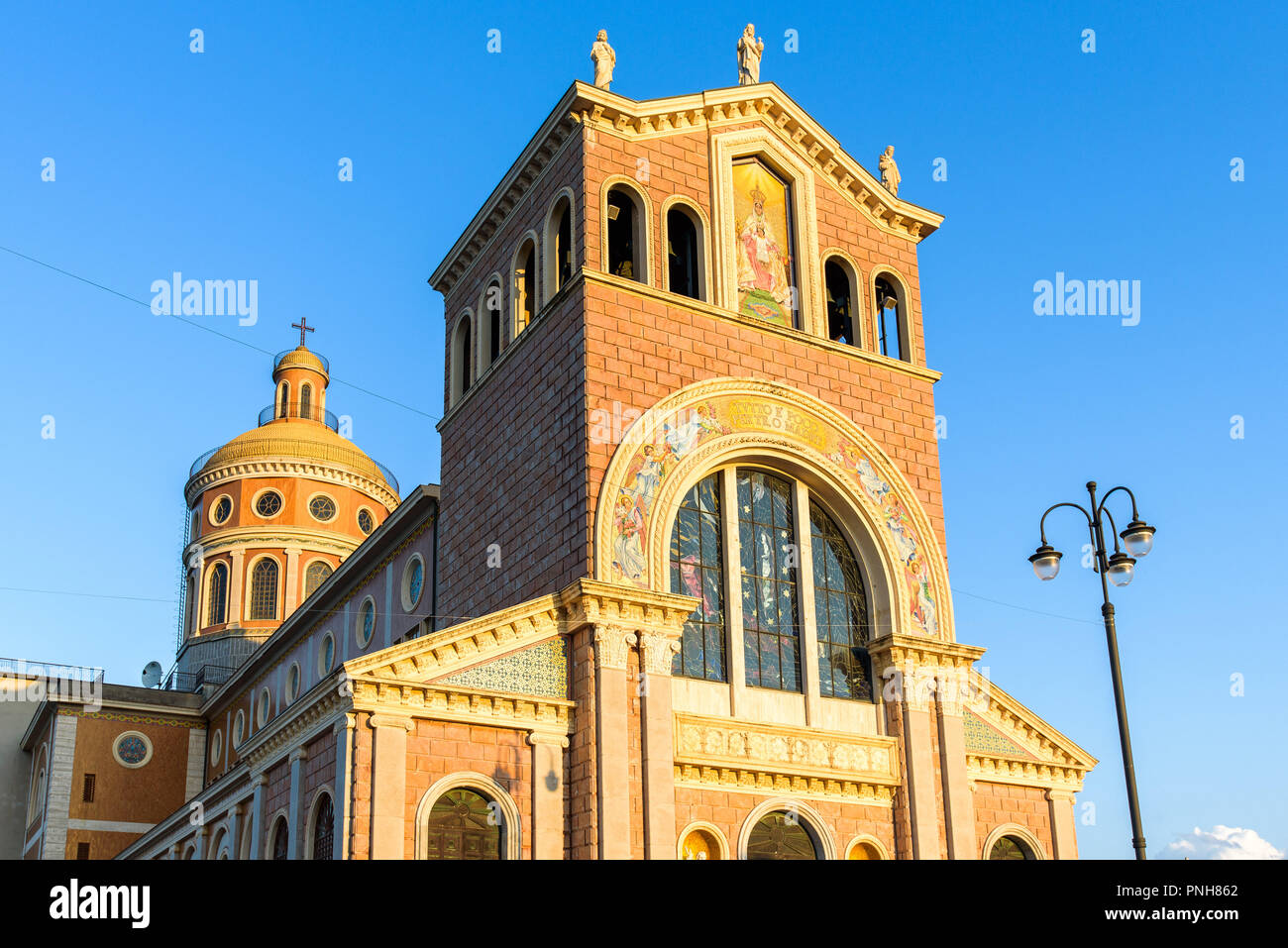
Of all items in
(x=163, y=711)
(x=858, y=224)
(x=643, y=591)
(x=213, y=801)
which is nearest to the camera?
(x=643, y=591)

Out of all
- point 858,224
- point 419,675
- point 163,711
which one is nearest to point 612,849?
point 419,675

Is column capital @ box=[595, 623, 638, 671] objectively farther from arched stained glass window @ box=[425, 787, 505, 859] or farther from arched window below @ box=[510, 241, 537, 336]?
arched window below @ box=[510, 241, 537, 336]

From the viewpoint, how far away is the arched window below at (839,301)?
28.6 m

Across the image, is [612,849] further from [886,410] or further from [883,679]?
[886,410]

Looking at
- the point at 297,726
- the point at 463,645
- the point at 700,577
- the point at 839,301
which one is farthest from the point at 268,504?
the point at 463,645

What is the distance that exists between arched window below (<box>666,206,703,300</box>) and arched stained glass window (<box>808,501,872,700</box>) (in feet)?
15.8

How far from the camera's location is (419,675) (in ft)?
A: 69.9

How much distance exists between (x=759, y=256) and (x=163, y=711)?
2721cm

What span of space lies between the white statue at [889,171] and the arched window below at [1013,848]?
13195 millimetres

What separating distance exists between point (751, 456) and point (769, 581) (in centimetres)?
229

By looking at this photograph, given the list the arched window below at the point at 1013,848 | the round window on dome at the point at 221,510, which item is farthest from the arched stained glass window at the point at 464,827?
the round window on dome at the point at 221,510

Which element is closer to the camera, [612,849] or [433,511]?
[612,849]

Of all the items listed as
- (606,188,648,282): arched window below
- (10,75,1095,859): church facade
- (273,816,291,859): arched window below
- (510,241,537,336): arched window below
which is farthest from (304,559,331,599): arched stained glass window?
(273,816,291,859): arched window below
